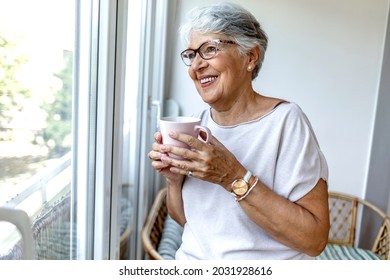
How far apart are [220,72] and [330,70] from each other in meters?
0.80

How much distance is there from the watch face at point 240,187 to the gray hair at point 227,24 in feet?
0.68

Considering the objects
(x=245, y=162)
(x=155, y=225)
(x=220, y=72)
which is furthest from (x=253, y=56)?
(x=155, y=225)

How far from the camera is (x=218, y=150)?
48 cm

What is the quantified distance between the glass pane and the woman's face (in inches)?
8.2

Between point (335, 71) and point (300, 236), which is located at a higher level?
point (335, 71)

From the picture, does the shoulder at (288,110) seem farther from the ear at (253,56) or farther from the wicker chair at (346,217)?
the wicker chair at (346,217)

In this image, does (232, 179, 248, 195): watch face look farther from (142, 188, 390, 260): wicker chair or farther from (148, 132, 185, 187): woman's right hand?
(142, 188, 390, 260): wicker chair

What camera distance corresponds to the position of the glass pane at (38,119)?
1.31 feet

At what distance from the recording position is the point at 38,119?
0.50 metres

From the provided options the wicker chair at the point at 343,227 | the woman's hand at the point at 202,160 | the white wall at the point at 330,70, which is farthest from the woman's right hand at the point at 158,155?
the white wall at the point at 330,70

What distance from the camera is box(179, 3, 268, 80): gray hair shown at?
1.77 ft
